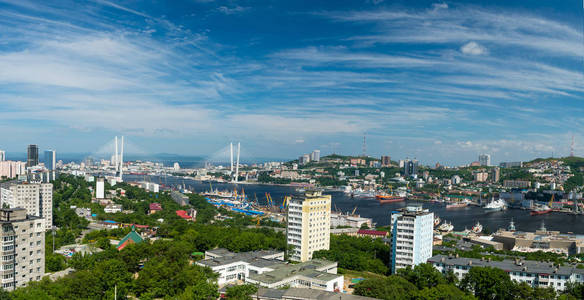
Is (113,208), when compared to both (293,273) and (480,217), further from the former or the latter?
(480,217)

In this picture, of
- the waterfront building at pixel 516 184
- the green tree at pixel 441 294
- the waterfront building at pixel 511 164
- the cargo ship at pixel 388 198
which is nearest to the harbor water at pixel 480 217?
the cargo ship at pixel 388 198

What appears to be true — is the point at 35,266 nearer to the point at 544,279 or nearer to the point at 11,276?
the point at 11,276

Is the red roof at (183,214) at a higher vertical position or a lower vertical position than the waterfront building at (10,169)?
lower

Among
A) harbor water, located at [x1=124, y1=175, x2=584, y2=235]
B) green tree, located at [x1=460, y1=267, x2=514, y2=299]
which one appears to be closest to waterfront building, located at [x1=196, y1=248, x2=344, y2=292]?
green tree, located at [x1=460, y1=267, x2=514, y2=299]

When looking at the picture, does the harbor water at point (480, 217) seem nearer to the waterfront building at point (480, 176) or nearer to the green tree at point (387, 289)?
the green tree at point (387, 289)

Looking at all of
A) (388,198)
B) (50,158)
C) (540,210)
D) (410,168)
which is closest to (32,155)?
(50,158)

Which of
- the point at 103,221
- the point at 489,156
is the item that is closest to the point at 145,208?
the point at 103,221
